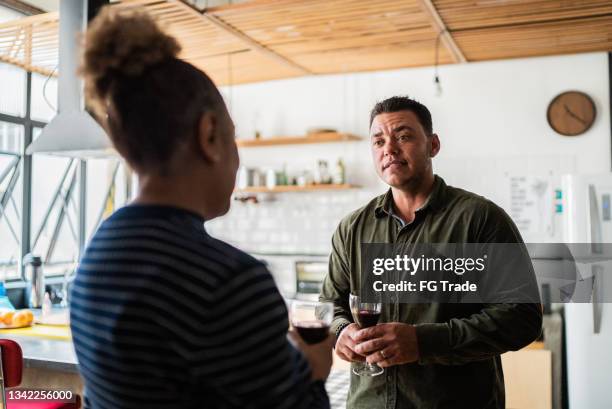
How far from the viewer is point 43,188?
18.3 feet

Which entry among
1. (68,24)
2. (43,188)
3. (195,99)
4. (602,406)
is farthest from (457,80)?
(195,99)

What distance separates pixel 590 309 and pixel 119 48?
138 inches

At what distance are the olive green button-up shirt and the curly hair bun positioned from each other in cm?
105

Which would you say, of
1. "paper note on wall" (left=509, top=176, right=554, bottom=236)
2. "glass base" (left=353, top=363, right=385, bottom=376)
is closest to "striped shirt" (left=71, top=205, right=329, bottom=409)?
"glass base" (left=353, top=363, right=385, bottom=376)

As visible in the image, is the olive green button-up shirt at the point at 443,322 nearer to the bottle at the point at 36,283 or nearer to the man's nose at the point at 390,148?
the man's nose at the point at 390,148

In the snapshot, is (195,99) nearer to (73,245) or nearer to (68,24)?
(68,24)

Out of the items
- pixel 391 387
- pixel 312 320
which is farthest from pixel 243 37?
pixel 312 320

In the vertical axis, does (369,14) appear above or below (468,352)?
above

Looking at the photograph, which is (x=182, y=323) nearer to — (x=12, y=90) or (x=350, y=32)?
(x=350, y=32)

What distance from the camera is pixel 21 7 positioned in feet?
15.9

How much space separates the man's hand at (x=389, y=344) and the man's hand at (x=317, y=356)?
644 millimetres

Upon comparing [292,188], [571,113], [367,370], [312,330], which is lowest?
[367,370]

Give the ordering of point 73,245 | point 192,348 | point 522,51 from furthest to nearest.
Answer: point 73,245, point 522,51, point 192,348

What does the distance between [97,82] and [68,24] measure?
2766 millimetres
